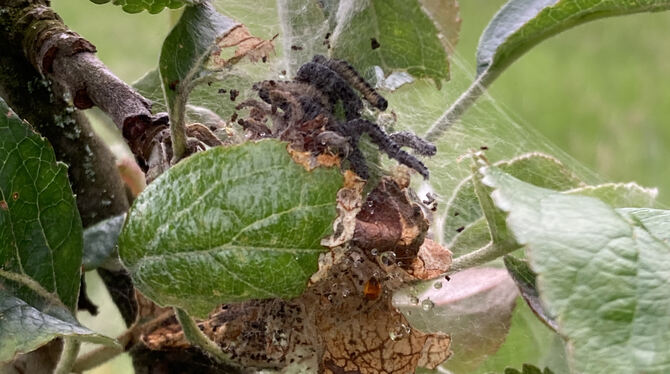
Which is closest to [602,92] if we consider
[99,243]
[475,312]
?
[475,312]

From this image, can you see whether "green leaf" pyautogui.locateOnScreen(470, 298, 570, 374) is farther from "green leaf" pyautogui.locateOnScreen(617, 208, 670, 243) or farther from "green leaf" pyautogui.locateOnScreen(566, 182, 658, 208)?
"green leaf" pyautogui.locateOnScreen(617, 208, 670, 243)

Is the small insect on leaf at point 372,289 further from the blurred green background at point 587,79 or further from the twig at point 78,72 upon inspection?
the blurred green background at point 587,79

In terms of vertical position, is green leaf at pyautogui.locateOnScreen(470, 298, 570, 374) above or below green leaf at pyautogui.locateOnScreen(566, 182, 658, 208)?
below

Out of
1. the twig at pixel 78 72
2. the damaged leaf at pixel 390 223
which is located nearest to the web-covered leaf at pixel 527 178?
the damaged leaf at pixel 390 223

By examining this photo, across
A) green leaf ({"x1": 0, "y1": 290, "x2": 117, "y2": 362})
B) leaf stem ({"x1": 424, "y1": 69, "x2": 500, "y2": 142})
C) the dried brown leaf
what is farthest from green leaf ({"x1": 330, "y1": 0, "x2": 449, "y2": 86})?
green leaf ({"x1": 0, "y1": 290, "x2": 117, "y2": 362})

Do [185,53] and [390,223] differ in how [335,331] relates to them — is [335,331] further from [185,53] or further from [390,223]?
[185,53]

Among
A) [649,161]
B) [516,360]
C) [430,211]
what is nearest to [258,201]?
[430,211]
